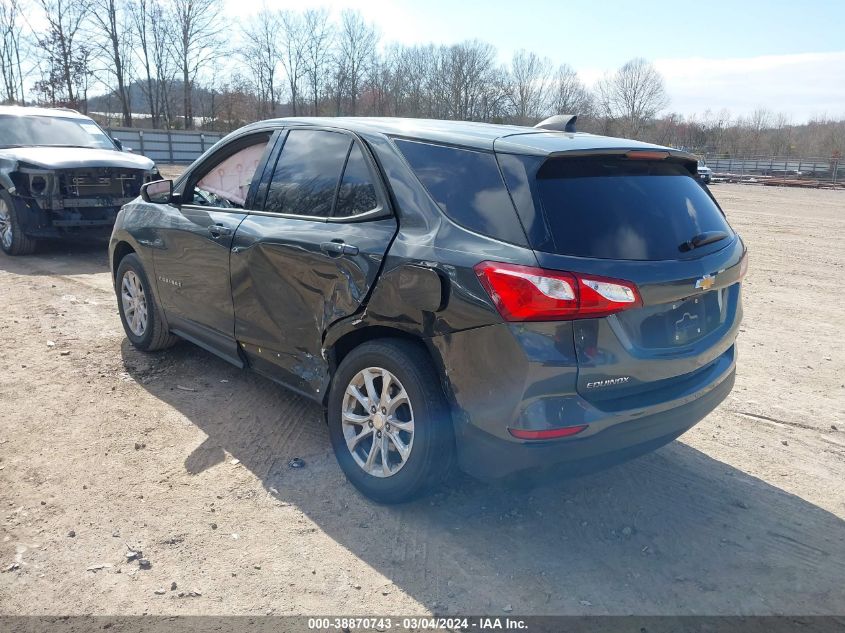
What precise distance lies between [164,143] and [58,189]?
2798 centimetres

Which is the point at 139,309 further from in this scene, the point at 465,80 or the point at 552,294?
the point at 465,80

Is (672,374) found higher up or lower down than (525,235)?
lower down

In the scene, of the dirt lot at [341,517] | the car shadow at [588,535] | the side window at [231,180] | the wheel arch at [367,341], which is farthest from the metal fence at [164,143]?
the car shadow at [588,535]

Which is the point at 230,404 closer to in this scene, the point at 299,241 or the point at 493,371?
the point at 299,241

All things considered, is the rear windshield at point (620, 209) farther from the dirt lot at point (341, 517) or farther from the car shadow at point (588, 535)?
the dirt lot at point (341, 517)

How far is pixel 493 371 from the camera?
2.79m

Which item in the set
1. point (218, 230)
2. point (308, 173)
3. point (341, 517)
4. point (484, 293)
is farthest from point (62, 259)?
point (484, 293)

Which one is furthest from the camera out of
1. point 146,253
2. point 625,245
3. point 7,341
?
point 7,341

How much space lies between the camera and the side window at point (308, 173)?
369 cm

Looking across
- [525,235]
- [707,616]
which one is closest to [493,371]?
[525,235]

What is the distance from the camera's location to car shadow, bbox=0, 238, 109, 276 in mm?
8633

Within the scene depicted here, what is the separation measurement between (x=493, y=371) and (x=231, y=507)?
1554mm

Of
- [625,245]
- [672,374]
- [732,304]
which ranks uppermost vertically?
[625,245]

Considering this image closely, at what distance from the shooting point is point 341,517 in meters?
3.29
